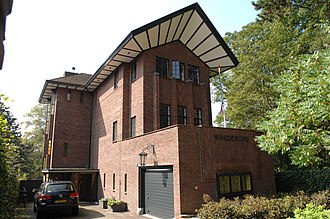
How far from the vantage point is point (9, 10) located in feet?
4.42

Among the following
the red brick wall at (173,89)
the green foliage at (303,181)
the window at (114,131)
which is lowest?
the green foliage at (303,181)

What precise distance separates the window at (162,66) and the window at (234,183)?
749 cm

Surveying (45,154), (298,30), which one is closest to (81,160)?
(45,154)

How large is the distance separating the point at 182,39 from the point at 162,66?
2422mm

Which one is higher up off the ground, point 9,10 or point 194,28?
point 194,28

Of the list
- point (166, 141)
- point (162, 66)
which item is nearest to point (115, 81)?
point (162, 66)

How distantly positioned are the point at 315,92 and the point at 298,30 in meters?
10.6

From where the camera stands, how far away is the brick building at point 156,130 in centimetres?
1097

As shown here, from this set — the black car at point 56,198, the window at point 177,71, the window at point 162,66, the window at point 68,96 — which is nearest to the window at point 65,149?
the window at point 68,96

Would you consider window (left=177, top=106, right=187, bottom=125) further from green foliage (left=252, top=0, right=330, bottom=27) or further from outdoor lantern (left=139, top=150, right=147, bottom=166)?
green foliage (left=252, top=0, right=330, bottom=27)

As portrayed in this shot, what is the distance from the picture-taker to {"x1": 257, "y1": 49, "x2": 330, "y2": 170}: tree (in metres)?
7.41

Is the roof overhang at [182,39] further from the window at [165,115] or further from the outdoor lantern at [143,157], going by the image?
the outdoor lantern at [143,157]

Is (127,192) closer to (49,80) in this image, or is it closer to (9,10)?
(49,80)

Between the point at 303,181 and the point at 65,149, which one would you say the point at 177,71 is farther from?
the point at 65,149
